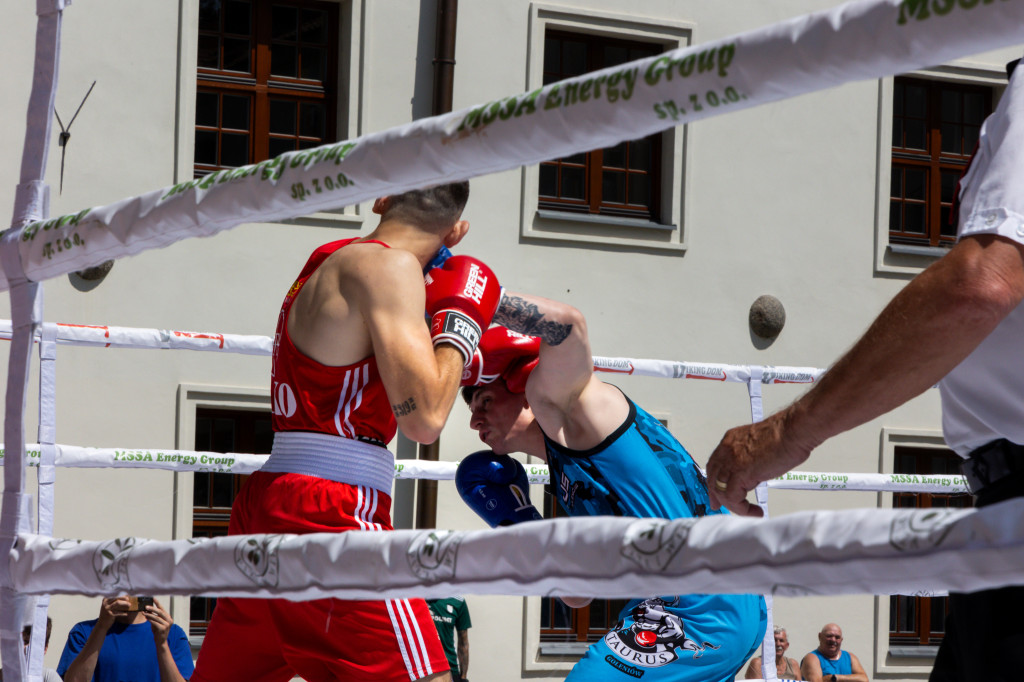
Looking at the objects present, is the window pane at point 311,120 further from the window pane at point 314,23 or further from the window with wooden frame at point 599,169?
the window with wooden frame at point 599,169

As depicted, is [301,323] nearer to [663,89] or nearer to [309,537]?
[309,537]

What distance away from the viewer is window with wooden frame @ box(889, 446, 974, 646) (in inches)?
370

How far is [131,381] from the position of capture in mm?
7715

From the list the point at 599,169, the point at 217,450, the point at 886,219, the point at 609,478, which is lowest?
the point at 217,450

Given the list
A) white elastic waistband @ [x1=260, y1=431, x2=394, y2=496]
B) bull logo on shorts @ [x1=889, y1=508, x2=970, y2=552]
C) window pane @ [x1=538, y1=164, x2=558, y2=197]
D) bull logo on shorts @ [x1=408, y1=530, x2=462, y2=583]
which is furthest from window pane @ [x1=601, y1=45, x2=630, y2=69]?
bull logo on shorts @ [x1=889, y1=508, x2=970, y2=552]

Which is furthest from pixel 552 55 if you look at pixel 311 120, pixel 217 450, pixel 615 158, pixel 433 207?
pixel 433 207

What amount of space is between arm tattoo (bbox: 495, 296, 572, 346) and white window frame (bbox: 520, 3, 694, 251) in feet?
20.1

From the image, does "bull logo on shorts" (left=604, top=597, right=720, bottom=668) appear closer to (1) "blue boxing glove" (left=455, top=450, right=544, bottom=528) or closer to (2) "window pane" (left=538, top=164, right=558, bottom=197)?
(1) "blue boxing glove" (left=455, top=450, right=544, bottom=528)

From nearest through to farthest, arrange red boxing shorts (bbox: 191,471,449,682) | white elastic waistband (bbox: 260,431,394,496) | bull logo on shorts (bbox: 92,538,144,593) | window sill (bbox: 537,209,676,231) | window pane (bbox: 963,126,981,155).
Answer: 1. bull logo on shorts (bbox: 92,538,144,593)
2. red boxing shorts (bbox: 191,471,449,682)
3. white elastic waistband (bbox: 260,431,394,496)
4. window sill (bbox: 537,209,676,231)
5. window pane (bbox: 963,126,981,155)

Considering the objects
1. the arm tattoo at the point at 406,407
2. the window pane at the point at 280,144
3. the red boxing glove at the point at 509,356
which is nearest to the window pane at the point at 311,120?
the window pane at the point at 280,144

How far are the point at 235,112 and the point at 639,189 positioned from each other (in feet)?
10.3

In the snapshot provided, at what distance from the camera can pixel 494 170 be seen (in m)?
1.22

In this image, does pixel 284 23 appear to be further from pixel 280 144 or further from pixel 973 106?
pixel 973 106

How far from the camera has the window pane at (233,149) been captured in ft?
27.6
